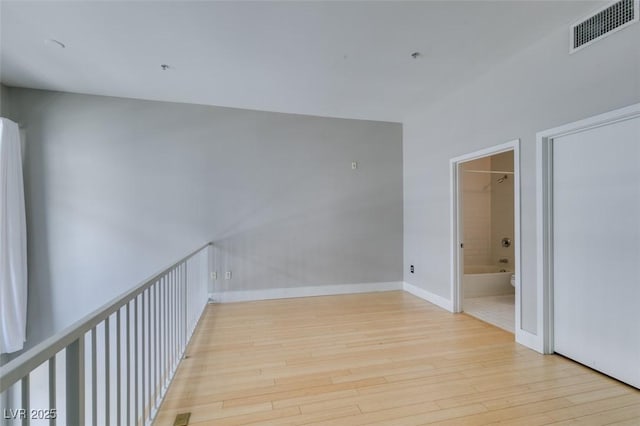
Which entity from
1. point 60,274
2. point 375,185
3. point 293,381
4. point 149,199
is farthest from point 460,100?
point 60,274

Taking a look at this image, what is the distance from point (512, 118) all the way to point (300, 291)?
334 cm

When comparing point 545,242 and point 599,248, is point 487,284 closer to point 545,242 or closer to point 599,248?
point 545,242

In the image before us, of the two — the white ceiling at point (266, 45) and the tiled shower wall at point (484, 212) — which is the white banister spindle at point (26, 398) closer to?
the white ceiling at point (266, 45)

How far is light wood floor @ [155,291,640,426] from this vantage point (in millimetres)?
1718

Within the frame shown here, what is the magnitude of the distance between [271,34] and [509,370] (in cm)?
329

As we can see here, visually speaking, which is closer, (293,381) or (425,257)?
(293,381)

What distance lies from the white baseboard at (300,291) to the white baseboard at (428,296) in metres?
0.15

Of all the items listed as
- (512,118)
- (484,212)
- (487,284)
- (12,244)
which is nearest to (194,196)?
(12,244)

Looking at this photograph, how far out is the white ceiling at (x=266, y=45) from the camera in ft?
6.79

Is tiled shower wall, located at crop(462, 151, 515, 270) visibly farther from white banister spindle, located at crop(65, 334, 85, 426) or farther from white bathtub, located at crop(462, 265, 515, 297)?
white banister spindle, located at crop(65, 334, 85, 426)

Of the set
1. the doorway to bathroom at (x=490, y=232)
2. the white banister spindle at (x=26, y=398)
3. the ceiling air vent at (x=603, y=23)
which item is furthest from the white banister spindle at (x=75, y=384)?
the doorway to bathroom at (x=490, y=232)

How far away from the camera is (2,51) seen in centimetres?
257

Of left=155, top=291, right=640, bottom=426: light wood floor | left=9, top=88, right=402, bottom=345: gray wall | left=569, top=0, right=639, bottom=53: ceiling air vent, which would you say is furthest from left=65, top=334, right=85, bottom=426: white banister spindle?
left=569, top=0, right=639, bottom=53: ceiling air vent

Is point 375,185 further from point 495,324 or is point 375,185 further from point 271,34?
point 271,34
